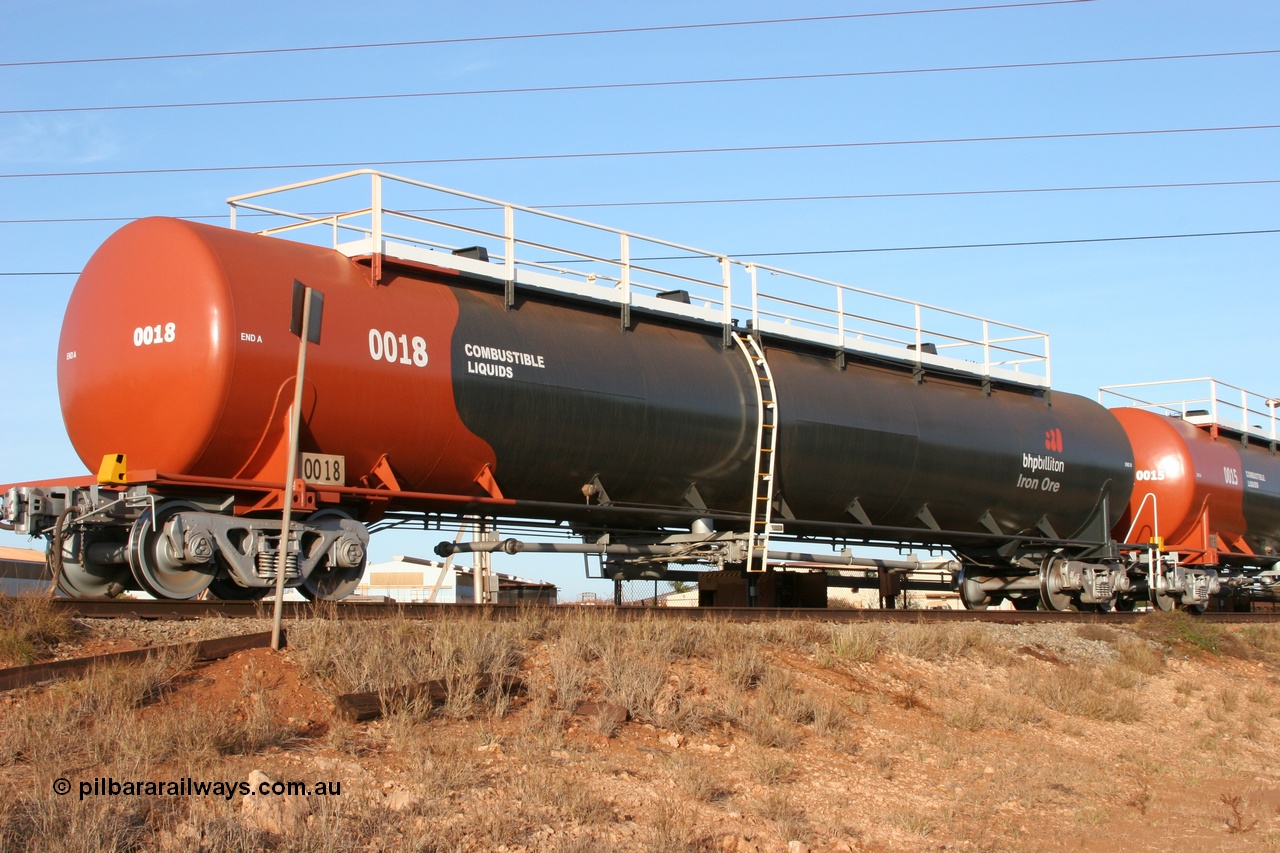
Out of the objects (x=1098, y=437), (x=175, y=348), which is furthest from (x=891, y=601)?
(x=175, y=348)

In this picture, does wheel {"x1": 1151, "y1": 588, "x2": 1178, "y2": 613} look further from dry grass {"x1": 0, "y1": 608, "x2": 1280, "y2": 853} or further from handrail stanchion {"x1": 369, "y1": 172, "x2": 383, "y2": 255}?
handrail stanchion {"x1": 369, "y1": 172, "x2": 383, "y2": 255}

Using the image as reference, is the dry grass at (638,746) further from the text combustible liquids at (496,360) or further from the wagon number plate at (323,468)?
the text combustible liquids at (496,360)

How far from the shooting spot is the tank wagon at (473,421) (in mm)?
11219

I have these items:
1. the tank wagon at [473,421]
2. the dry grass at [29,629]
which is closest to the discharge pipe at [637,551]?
the tank wagon at [473,421]

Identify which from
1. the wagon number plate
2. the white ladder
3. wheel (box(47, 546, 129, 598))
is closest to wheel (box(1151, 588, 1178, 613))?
the white ladder

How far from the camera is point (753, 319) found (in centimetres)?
1655

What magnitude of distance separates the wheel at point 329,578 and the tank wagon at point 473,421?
0.09 feet

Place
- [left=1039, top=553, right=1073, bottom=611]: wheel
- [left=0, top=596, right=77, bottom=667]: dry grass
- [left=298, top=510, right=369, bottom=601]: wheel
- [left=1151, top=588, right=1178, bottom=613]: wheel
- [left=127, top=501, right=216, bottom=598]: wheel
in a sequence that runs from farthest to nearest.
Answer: [left=1151, top=588, right=1178, bottom=613]: wheel, [left=1039, top=553, right=1073, bottom=611]: wheel, [left=298, top=510, right=369, bottom=601]: wheel, [left=127, top=501, right=216, bottom=598]: wheel, [left=0, top=596, right=77, bottom=667]: dry grass

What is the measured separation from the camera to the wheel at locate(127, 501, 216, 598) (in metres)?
10.9

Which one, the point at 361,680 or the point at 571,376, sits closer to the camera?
the point at 361,680

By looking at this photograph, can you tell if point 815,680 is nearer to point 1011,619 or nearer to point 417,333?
point 417,333

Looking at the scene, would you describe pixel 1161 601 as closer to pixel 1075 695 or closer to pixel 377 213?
pixel 1075 695

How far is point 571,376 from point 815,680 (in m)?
4.48

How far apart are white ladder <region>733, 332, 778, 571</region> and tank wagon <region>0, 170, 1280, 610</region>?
0.03m
